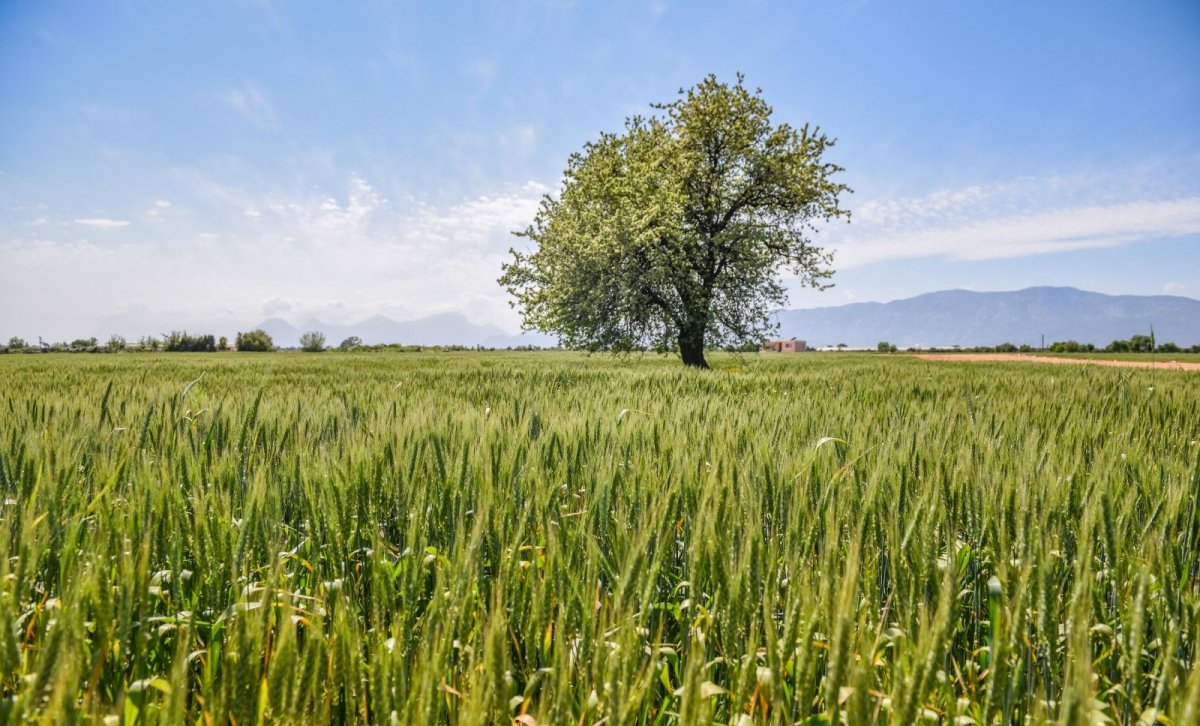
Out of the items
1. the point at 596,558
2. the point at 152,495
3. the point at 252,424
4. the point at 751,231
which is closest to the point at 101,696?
the point at 152,495

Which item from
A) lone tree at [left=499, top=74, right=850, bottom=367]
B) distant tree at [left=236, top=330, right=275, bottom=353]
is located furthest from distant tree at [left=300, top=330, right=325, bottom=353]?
lone tree at [left=499, top=74, right=850, bottom=367]

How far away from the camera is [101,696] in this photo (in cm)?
115

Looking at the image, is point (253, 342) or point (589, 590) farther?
point (253, 342)

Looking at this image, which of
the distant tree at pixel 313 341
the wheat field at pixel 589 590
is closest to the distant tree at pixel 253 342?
the distant tree at pixel 313 341

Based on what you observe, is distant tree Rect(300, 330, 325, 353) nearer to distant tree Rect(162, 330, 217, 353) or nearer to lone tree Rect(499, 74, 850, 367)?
distant tree Rect(162, 330, 217, 353)

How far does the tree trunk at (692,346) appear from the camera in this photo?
1914 centimetres

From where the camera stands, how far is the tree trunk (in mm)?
19141

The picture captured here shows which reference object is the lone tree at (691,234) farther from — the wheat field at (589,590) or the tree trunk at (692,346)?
the wheat field at (589,590)

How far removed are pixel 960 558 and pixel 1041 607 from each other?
0.67 metres

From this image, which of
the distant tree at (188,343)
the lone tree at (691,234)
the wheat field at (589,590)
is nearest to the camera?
the wheat field at (589,590)

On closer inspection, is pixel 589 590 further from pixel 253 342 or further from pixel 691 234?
pixel 253 342

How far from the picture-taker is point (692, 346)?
19781 millimetres

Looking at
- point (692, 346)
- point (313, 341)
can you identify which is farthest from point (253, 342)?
point (692, 346)

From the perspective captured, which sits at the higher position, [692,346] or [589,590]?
[692,346]
